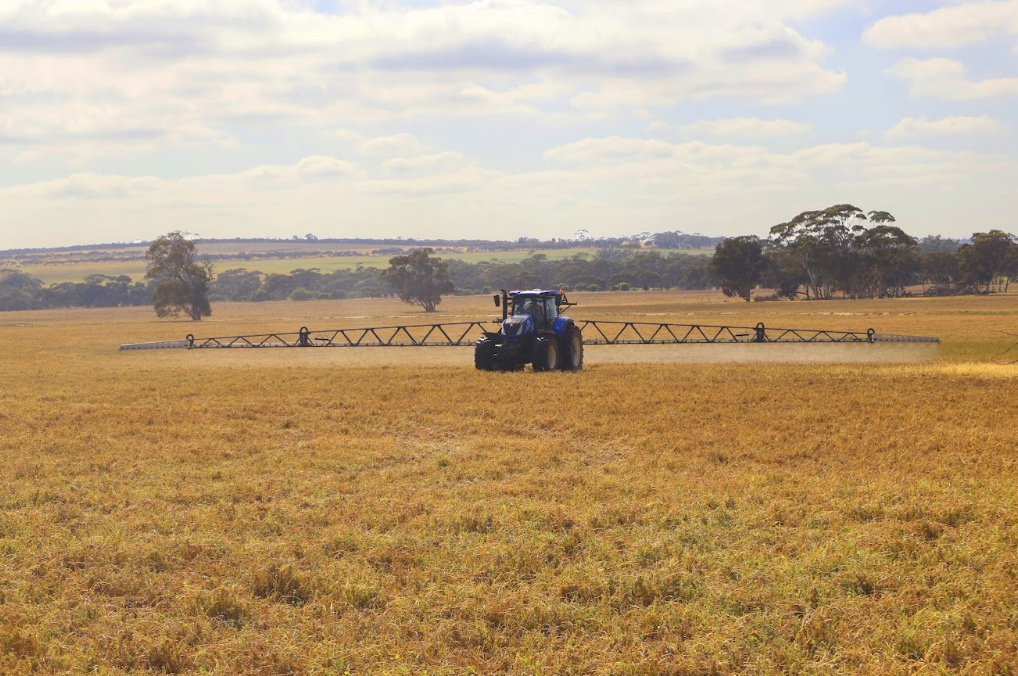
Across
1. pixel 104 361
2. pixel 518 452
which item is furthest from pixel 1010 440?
pixel 104 361

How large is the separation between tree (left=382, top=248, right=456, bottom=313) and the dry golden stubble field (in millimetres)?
81126

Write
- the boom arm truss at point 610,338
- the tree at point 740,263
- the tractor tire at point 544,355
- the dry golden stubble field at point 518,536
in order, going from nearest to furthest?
the dry golden stubble field at point 518,536 < the tractor tire at point 544,355 < the boom arm truss at point 610,338 < the tree at point 740,263

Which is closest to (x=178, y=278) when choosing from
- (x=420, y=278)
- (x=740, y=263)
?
(x=420, y=278)

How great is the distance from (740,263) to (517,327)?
77.1 meters

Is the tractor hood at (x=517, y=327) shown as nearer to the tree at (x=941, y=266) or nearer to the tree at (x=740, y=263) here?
the tree at (x=740, y=263)

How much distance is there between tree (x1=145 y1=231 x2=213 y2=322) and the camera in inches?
3561

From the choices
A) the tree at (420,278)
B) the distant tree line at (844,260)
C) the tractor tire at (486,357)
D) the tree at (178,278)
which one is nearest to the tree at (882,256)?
the distant tree line at (844,260)

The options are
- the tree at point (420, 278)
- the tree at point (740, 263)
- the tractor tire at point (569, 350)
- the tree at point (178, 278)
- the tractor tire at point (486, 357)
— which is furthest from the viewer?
the tree at point (420, 278)

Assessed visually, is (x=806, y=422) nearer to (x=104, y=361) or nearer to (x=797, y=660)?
(x=797, y=660)

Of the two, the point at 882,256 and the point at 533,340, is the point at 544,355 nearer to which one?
the point at 533,340

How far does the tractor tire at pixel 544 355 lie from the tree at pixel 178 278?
70.9m

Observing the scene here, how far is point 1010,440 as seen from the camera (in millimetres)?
14688

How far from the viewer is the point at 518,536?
9.49 metres

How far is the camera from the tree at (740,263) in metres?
100
